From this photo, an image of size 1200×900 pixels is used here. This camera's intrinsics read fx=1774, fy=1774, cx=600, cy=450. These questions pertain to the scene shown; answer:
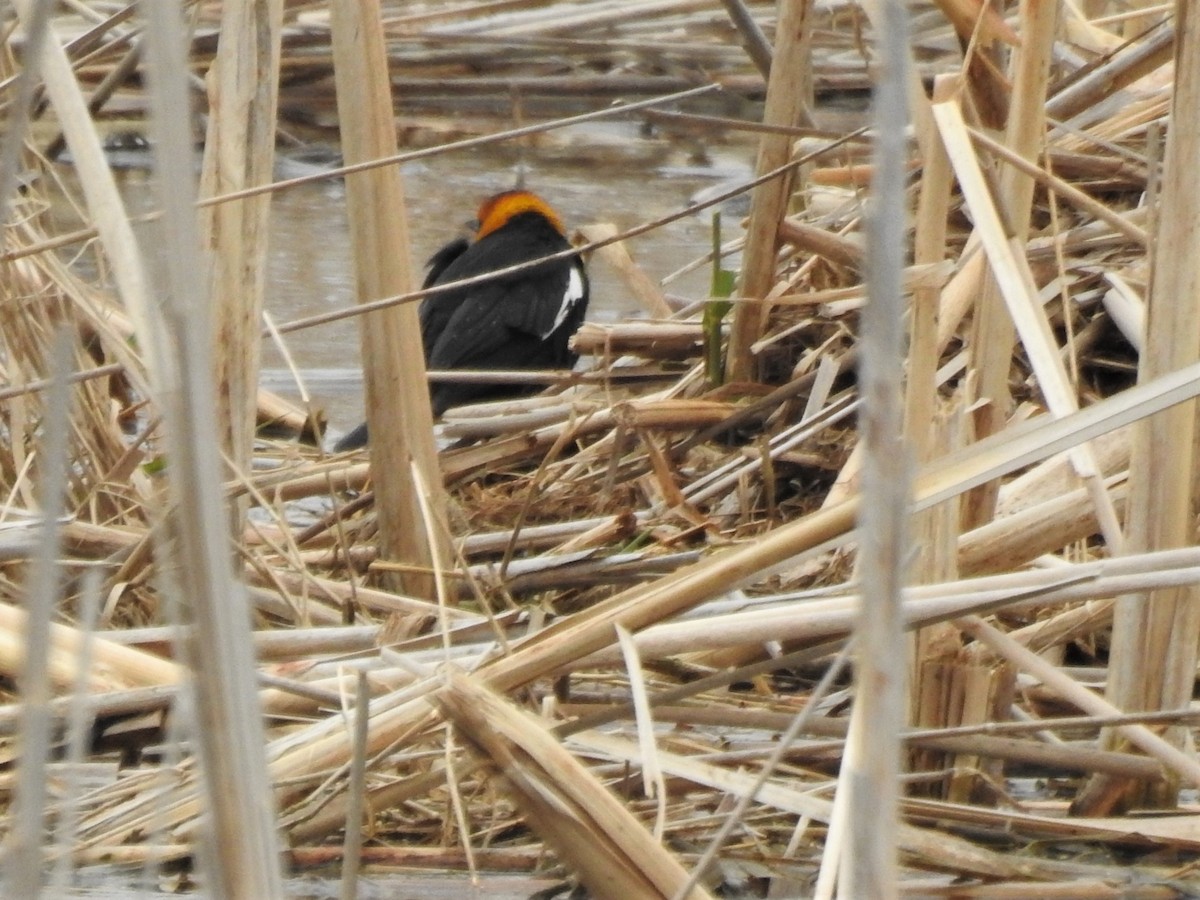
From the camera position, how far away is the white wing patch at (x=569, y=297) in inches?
210

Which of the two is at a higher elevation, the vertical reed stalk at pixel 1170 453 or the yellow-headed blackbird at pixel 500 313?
the yellow-headed blackbird at pixel 500 313

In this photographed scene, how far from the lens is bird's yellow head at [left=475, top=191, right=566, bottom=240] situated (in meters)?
5.93

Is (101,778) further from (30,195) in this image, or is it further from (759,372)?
(759,372)

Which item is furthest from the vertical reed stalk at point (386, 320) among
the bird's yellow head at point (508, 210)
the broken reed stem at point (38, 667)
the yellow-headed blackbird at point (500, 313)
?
the bird's yellow head at point (508, 210)

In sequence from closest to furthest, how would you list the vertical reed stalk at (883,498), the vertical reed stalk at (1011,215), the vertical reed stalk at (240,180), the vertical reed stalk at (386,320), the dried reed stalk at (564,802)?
the vertical reed stalk at (883,498) < the dried reed stalk at (564,802) < the vertical reed stalk at (1011,215) < the vertical reed stalk at (240,180) < the vertical reed stalk at (386,320)

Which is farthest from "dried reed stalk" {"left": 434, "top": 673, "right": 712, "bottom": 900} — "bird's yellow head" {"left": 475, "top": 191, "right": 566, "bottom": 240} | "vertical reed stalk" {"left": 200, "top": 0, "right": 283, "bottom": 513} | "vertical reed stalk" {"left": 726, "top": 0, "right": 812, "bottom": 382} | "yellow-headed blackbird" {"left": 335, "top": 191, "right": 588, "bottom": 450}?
"bird's yellow head" {"left": 475, "top": 191, "right": 566, "bottom": 240}

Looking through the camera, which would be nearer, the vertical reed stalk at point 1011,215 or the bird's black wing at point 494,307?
the vertical reed stalk at point 1011,215

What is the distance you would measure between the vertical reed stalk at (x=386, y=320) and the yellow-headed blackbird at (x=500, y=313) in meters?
2.76

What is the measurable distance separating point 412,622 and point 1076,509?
0.81 meters

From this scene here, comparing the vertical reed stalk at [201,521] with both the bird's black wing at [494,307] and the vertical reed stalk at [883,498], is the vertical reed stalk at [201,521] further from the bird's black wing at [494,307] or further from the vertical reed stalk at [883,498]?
the bird's black wing at [494,307]

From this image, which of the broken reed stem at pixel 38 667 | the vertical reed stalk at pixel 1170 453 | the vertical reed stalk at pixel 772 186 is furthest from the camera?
the vertical reed stalk at pixel 772 186

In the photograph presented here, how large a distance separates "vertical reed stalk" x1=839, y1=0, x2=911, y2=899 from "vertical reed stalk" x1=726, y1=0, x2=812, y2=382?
204 cm

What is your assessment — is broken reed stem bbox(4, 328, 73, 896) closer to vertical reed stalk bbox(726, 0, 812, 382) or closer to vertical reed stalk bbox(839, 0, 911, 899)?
vertical reed stalk bbox(839, 0, 911, 899)

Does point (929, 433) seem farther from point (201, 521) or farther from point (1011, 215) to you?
point (201, 521)
